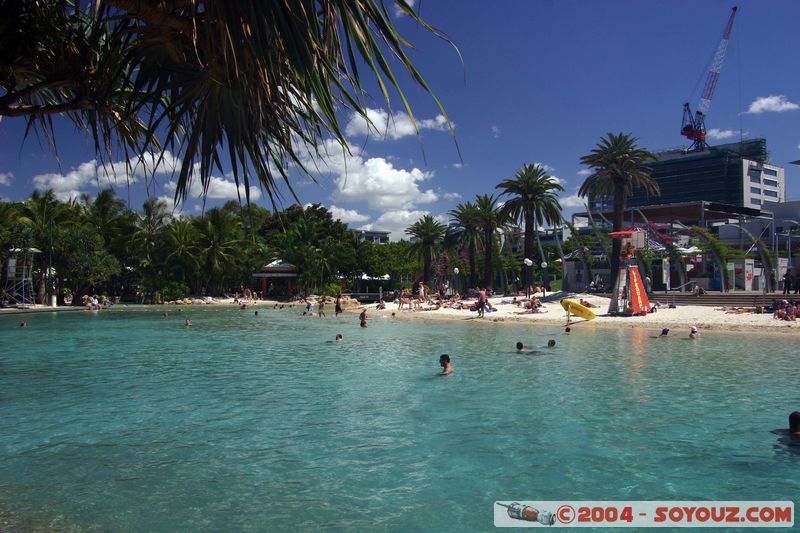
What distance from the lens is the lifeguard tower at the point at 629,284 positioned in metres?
31.5

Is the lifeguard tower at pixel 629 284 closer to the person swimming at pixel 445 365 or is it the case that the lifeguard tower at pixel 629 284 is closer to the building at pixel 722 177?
the person swimming at pixel 445 365

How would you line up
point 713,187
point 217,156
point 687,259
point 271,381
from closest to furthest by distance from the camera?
point 217,156, point 271,381, point 687,259, point 713,187

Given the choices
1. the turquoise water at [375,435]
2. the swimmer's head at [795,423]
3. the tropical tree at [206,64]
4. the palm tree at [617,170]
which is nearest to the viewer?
the tropical tree at [206,64]

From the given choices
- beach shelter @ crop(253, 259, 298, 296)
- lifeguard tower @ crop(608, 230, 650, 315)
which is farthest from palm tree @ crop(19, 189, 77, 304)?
lifeguard tower @ crop(608, 230, 650, 315)

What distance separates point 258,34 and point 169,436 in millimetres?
8992

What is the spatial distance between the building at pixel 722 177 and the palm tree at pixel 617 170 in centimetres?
8584

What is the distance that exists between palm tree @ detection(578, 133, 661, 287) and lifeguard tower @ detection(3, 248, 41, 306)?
140ft

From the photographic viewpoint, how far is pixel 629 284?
108ft

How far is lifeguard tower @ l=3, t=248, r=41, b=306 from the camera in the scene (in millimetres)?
42812

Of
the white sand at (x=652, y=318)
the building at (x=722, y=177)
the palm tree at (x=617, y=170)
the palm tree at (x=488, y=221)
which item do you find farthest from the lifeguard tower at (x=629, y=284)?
the building at (x=722, y=177)

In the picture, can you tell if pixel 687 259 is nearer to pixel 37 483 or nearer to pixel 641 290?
pixel 641 290

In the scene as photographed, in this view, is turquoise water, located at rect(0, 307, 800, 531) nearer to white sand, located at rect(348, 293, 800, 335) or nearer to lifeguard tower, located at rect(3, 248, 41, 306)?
white sand, located at rect(348, 293, 800, 335)

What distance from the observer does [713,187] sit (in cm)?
13100

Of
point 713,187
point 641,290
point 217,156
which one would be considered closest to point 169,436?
point 217,156
